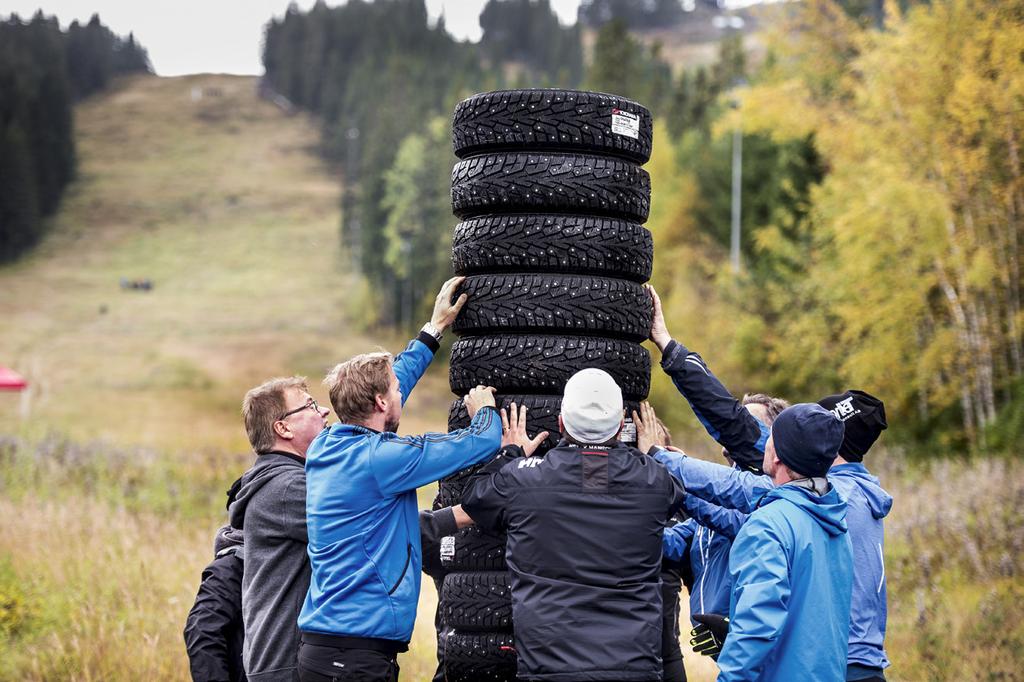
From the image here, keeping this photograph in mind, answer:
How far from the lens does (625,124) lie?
6023 mm

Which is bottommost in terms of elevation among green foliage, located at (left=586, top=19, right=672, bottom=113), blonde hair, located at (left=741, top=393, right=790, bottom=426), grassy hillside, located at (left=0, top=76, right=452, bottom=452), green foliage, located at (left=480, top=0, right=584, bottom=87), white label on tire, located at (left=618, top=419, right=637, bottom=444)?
grassy hillside, located at (left=0, top=76, right=452, bottom=452)

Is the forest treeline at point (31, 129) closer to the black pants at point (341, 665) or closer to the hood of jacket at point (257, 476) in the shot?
the hood of jacket at point (257, 476)

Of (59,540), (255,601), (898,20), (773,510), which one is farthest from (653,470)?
(898,20)

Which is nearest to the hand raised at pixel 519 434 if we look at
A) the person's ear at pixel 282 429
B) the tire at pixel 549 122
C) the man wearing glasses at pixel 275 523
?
the man wearing glasses at pixel 275 523

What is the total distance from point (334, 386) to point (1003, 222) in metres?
24.0

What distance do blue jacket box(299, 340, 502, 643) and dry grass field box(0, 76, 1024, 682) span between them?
4.03m

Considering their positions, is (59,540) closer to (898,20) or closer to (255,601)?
(255,601)

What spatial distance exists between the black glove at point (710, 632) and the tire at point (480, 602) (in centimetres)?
98

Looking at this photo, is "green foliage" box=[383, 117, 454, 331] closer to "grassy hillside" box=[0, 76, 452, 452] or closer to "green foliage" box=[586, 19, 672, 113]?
"grassy hillside" box=[0, 76, 452, 452]

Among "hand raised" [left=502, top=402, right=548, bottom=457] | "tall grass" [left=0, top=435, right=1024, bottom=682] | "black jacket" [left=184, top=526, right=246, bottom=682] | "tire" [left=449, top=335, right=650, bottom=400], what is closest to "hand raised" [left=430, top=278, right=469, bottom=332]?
"tire" [left=449, top=335, right=650, bottom=400]

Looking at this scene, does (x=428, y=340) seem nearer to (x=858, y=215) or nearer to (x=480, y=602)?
(x=480, y=602)

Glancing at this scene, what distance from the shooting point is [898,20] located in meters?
30.2

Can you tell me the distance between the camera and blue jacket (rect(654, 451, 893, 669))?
523cm

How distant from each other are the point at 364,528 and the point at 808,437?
1911mm
